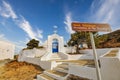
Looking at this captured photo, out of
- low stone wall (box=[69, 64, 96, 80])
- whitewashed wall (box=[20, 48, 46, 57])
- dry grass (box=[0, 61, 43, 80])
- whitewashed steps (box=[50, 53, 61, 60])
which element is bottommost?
dry grass (box=[0, 61, 43, 80])

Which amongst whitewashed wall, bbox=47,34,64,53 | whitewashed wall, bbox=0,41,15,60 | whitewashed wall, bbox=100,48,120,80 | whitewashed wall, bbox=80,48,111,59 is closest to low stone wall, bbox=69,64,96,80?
whitewashed wall, bbox=100,48,120,80

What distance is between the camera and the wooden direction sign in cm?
354

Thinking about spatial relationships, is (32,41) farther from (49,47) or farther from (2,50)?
(2,50)

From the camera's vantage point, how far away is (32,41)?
24.7 meters

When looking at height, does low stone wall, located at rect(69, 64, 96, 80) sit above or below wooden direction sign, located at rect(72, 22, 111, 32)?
below

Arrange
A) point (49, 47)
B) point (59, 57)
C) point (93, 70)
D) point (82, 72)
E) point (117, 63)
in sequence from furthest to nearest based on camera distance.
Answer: point (49, 47) < point (59, 57) < point (82, 72) < point (93, 70) < point (117, 63)

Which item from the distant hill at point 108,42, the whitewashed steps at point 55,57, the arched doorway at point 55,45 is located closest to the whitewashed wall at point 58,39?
the arched doorway at point 55,45

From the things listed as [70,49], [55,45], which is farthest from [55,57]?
[70,49]

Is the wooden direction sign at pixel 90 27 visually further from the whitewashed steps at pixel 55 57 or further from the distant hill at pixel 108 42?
the distant hill at pixel 108 42

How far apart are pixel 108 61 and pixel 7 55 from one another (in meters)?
31.3

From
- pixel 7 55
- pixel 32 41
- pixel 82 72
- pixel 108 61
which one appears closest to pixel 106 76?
pixel 108 61

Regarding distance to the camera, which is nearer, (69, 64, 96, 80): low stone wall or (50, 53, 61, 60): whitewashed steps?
(69, 64, 96, 80): low stone wall

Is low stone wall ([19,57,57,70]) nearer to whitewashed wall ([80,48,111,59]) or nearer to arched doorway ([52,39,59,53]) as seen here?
arched doorway ([52,39,59,53])

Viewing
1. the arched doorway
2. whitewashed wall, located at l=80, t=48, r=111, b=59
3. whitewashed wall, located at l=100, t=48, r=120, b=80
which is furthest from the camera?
the arched doorway
